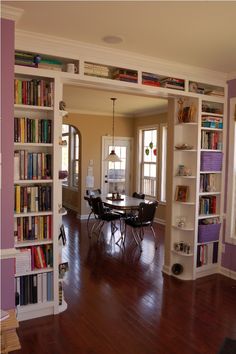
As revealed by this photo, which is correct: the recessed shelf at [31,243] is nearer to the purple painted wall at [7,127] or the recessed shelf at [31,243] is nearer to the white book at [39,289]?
the white book at [39,289]

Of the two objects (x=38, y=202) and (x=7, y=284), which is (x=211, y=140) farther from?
(x=7, y=284)

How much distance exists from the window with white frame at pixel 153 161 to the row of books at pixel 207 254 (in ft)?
10.3

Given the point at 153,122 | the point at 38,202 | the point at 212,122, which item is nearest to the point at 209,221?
the point at 212,122

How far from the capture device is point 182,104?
4.23m

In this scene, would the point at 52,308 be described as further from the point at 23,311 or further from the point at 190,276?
the point at 190,276

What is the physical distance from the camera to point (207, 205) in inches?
171

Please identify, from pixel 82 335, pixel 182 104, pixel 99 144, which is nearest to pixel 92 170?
pixel 99 144

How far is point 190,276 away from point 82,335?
187cm

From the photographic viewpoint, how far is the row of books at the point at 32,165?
3.02m

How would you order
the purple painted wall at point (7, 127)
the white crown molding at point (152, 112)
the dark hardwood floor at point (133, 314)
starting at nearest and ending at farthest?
1. the purple painted wall at point (7, 127)
2. the dark hardwood floor at point (133, 314)
3. the white crown molding at point (152, 112)

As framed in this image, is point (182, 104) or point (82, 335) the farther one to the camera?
point (182, 104)

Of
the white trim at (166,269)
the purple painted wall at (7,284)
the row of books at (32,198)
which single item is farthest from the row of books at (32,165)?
the white trim at (166,269)

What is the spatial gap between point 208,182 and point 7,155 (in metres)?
2.79

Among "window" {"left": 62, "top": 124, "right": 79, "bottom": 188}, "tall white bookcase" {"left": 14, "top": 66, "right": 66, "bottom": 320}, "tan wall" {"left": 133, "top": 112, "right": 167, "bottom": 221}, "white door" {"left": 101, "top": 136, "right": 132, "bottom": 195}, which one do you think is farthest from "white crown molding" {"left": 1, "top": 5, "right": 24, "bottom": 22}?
"window" {"left": 62, "top": 124, "right": 79, "bottom": 188}
